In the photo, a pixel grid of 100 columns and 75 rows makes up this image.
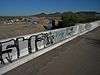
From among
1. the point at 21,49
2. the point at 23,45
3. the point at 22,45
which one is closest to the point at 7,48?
the point at 21,49

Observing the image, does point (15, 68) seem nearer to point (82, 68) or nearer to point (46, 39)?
point (82, 68)

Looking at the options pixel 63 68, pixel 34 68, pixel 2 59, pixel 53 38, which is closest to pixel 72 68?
pixel 63 68

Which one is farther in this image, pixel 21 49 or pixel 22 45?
pixel 22 45

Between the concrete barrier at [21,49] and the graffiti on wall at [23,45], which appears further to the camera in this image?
the graffiti on wall at [23,45]

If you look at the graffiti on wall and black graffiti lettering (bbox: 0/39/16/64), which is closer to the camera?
black graffiti lettering (bbox: 0/39/16/64)

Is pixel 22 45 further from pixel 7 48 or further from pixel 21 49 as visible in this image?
pixel 7 48

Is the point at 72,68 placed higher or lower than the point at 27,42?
lower

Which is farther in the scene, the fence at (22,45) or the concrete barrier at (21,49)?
the fence at (22,45)

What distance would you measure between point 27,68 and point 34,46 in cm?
440

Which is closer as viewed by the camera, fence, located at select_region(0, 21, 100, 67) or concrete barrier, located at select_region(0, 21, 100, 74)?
concrete barrier, located at select_region(0, 21, 100, 74)

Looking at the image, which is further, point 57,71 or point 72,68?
point 72,68

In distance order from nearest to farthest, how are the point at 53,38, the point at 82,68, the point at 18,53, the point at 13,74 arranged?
1. the point at 13,74
2. the point at 82,68
3. the point at 18,53
4. the point at 53,38

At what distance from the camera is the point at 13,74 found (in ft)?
28.1

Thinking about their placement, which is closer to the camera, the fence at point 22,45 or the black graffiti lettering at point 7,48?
the black graffiti lettering at point 7,48
